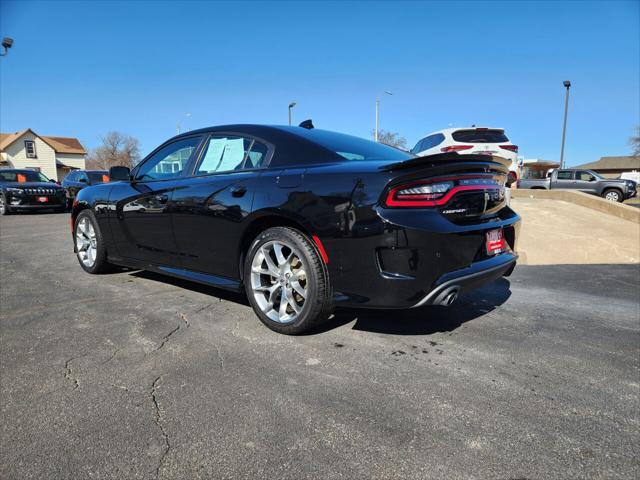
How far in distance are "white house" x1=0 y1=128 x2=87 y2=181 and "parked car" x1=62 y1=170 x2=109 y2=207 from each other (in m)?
37.3

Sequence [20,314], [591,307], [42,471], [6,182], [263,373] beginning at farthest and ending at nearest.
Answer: [6,182], [591,307], [20,314], [263,373], [42,471]

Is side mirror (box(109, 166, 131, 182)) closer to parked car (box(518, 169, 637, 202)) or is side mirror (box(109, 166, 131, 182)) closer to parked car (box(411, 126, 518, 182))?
parked car (box(411, 126, 518, 182))

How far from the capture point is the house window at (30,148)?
1875 inches

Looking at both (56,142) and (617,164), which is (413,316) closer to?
(56,142)

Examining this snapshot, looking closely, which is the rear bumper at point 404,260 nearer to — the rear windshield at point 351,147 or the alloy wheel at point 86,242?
the rear windshield at point 351,147

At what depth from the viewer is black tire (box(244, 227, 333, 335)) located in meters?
2.73

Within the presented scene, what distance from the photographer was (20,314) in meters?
3.38

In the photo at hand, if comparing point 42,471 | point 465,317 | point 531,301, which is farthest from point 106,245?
point 531,301

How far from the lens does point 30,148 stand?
47.8 meters

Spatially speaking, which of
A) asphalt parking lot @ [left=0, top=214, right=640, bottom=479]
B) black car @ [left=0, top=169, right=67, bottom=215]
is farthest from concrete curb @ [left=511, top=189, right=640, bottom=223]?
black car @ [left=0, top=169, right=67, bottom=215]

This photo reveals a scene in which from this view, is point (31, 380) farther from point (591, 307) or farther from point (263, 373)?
point (591, 307)

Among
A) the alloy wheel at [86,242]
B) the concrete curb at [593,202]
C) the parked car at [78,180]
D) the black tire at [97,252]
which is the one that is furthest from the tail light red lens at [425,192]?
the parked car at [78,180]

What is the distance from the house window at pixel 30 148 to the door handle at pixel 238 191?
56000 millimetres

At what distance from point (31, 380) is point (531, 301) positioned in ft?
13.2
